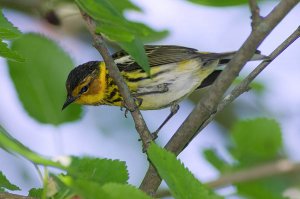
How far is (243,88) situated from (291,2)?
75cm

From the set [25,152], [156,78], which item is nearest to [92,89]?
[156,78]

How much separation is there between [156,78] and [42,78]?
144 cm

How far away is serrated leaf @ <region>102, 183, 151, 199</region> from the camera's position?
5.25 feet

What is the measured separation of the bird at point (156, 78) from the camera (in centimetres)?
423

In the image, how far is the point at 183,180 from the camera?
1.82m

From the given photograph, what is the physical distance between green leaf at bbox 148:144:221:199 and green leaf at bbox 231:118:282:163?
1.62 m

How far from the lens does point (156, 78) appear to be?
4.30 m

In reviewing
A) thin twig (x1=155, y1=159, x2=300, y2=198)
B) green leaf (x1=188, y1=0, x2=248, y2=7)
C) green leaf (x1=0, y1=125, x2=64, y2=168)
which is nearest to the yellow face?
thin twig (x1=155, y1=159, x2=300, y2=198)

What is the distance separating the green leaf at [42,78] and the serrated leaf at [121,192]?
1.26m

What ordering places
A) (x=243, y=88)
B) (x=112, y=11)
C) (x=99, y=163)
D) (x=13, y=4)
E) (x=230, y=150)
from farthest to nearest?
(x=13, y=4) → (x=230, y=150) → (x=243, y=88) → (x=99, y=163) → (x=112, y=11)

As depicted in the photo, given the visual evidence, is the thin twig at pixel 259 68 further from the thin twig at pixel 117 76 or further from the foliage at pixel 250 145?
the foliage at pixel 250 145

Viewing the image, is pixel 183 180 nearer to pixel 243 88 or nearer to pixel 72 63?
pixel 243 88

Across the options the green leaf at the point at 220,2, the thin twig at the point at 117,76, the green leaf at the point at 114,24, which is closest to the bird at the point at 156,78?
the thin twig at the point at 117,76

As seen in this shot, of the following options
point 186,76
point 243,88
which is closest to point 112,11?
point 243,88
